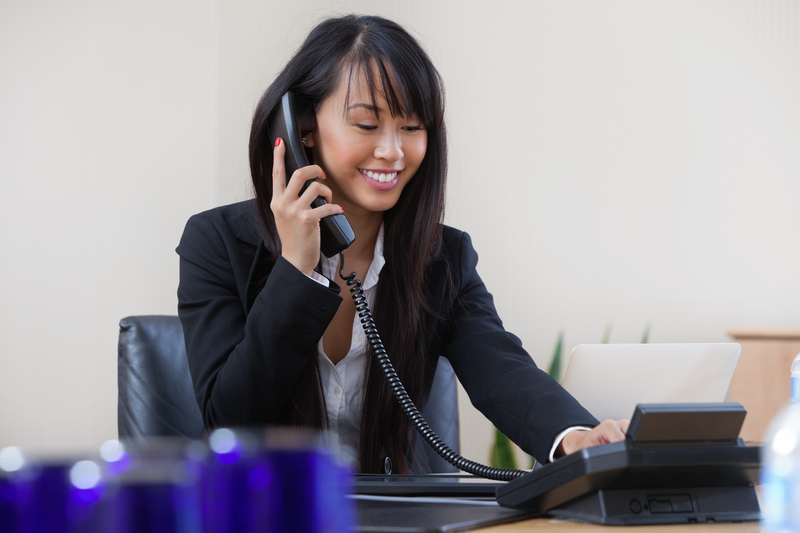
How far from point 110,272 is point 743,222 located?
2206 millimetres

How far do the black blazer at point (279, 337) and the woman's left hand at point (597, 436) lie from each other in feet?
0.08

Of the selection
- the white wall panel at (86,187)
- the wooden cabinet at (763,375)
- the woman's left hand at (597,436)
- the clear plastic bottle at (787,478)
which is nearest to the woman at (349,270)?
the woman's left hand at (597,436)

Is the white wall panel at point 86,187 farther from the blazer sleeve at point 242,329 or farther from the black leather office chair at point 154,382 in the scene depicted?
the blazer sleeve at point 242,329

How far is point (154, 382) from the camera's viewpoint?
4.42 feet

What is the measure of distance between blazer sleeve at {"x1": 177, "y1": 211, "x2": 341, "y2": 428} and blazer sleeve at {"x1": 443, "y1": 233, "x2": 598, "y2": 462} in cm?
30

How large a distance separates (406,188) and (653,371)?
2.15 ft

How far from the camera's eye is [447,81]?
2.61 m

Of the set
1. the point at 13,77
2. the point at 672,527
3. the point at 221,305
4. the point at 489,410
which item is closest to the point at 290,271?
the point at 221,305

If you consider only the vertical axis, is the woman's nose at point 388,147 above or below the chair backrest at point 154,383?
above

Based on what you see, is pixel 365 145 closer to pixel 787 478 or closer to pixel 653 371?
pixel 653 371

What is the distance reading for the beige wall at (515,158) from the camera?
2203mm

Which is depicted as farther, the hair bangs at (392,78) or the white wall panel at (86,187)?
the white wall panel at (86,187)

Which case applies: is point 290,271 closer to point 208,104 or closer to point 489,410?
point 489,410

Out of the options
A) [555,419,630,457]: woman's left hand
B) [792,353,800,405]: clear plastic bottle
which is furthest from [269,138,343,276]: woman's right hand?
[792,353,800,405]: clear plastic bottle
